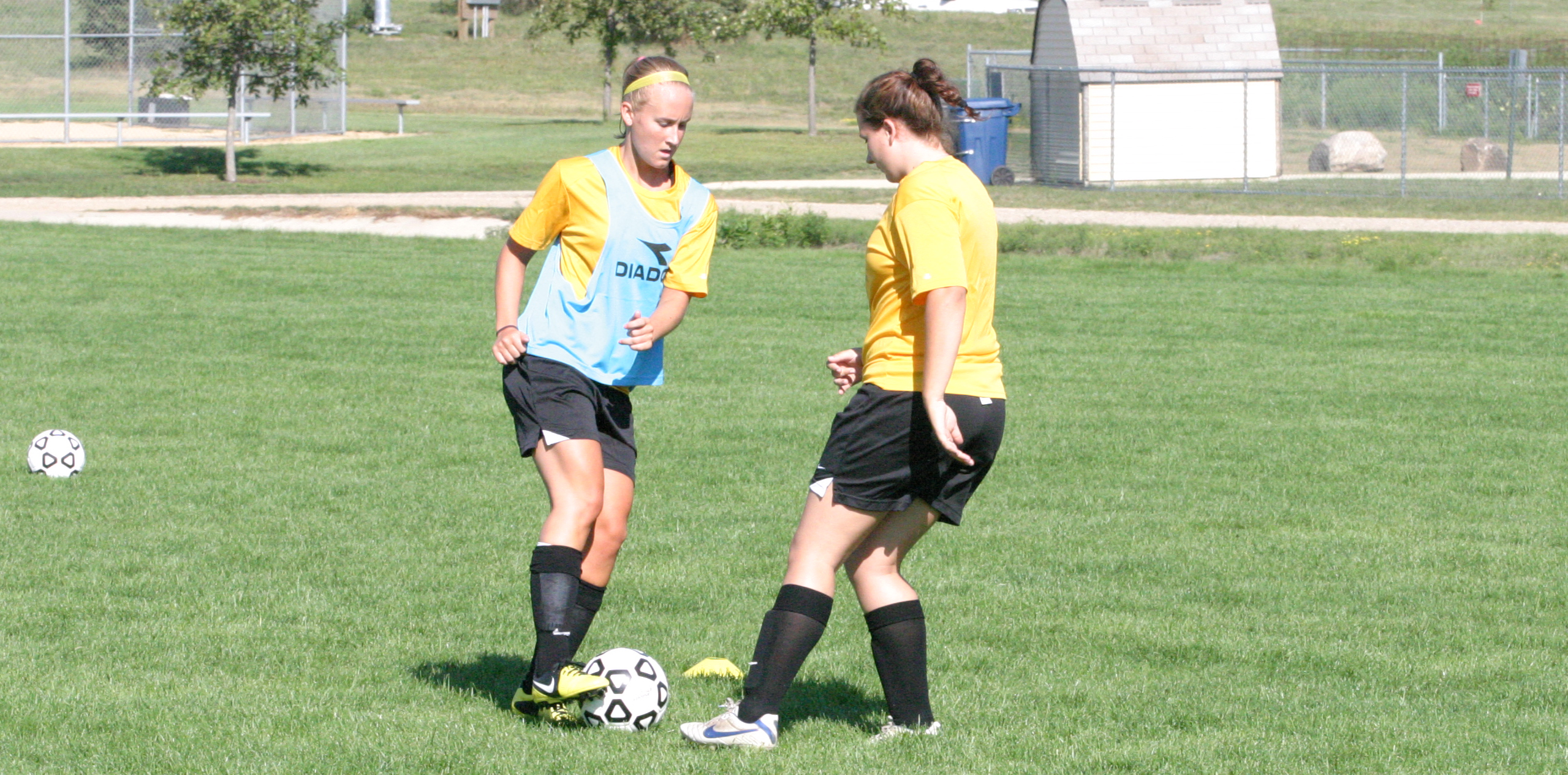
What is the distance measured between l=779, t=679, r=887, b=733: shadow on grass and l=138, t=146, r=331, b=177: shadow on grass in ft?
93.0

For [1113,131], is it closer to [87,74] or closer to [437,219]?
[437,219]

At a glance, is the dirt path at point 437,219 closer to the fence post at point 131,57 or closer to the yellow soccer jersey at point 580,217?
the fence post at point 131,57

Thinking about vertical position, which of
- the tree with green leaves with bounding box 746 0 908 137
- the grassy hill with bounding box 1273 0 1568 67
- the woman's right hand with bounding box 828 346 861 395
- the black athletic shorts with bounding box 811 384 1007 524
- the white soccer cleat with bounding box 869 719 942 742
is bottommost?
the white soccer cleat with bounding box 869 719 942 742

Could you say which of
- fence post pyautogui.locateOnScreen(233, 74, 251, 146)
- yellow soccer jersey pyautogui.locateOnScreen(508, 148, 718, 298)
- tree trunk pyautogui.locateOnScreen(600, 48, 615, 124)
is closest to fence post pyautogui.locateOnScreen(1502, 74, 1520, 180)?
tree trunk pyautogui.locateOnScreen(600, 48, 615, 124)

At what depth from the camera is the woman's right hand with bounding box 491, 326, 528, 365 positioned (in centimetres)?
471

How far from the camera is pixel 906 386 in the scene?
4191 millimetres

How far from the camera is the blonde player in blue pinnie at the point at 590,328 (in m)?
4.65

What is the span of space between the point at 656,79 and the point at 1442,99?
3047 centimetres

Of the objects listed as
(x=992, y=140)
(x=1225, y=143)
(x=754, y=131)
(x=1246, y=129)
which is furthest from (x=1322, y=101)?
(x=754, y=131)

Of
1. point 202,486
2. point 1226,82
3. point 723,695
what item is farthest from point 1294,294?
point 1226,82

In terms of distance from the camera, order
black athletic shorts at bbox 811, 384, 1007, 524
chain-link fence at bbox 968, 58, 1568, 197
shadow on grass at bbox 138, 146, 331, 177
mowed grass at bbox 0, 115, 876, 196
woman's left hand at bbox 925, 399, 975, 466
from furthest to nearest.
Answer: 1. shadow on grass at bbox 138, 146, 331, 177
2. mowed grass at bbox 0, 115, 876, 196
3. chain-link fence at bbox 968, 58, 1568, 197
4. black athletic shorts at bbox 811, 384, 1007, 524
5. woman's left hand at bbox 925, 399, 975, 466

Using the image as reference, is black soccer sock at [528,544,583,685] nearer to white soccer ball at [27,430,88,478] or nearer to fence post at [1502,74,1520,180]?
white soccer ball at [27,430,88,478]

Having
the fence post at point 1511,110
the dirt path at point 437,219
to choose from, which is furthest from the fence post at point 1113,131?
the fence post at point 1511,110

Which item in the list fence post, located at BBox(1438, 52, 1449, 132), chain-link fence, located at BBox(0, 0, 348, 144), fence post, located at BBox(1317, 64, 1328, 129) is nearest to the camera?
fence post, located at BBox(1438, 52, 1449, 132)
